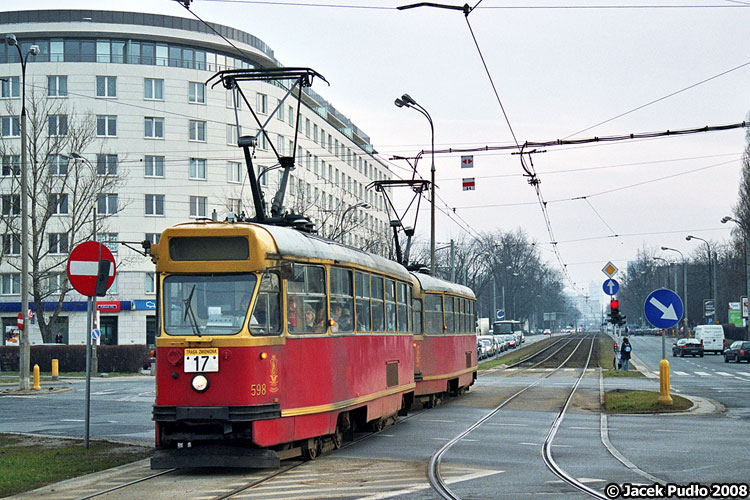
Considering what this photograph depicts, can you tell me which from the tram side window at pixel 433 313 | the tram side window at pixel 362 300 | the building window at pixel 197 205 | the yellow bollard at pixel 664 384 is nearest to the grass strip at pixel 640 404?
the yellow bollard at pixel 664 384

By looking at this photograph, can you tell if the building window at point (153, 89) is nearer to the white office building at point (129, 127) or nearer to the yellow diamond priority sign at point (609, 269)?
the white office building at point (129, 127)

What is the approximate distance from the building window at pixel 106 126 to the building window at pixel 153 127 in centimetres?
191

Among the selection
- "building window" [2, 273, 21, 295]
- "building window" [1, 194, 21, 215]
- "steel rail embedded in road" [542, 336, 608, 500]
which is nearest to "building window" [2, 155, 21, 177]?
"building window" [1, 194, 21, 215]

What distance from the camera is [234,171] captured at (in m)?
67.1

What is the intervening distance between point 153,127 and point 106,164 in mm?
4405

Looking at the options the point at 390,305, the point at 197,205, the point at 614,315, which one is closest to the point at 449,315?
the point at 614,315

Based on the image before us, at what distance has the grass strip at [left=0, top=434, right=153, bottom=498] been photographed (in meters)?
11.5

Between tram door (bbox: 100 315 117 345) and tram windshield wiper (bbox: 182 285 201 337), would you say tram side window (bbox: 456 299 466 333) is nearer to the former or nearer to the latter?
tram windshield wiper (bbox: 182 285 201 337)

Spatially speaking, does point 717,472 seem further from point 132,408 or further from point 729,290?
point 729,290

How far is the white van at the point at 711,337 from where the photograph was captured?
69812mm

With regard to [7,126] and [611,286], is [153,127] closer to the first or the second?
[7,126]

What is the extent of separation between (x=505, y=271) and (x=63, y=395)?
87.5 metres

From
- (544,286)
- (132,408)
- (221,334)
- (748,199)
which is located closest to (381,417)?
(221,334)

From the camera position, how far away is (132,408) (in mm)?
24578
